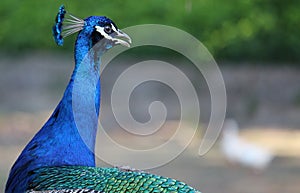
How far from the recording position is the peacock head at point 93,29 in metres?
2.64

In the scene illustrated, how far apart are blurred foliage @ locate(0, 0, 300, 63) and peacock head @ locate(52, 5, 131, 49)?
6274 millimetres

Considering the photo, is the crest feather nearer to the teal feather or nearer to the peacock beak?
the peacock beak

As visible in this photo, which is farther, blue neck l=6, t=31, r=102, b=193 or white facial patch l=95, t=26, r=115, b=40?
white facial patch l=95, t=26, r=115, b=40

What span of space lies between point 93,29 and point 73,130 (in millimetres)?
384

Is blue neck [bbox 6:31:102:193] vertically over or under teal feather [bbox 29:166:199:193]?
over

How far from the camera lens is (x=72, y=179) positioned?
2.29 metres

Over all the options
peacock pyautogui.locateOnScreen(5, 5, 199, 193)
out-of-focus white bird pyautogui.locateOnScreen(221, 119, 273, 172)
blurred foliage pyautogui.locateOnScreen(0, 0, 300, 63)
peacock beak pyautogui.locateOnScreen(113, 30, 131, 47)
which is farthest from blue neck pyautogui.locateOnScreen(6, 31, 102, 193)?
blurred foliage pyautogui.locateOnScreen(0, 0, 300, 63)

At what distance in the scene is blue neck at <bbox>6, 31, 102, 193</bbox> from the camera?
2.51m

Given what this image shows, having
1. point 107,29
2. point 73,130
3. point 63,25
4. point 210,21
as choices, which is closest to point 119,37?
point 107,29

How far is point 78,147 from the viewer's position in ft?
8.39

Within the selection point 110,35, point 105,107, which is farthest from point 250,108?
point 110,35

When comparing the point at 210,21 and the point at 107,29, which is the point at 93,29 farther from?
the point at 210,21

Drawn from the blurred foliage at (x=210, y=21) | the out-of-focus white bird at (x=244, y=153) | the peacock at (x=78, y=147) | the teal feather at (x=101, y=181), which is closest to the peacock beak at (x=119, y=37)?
the peacock at (x=78, y=147)

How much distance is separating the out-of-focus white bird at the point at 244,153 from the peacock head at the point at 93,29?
3822 mm
